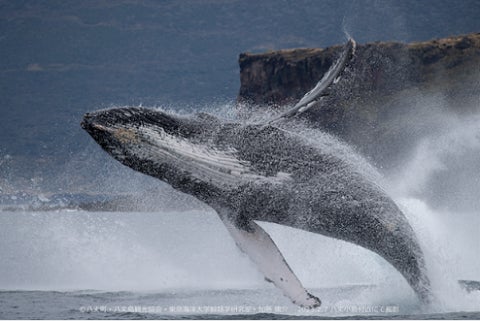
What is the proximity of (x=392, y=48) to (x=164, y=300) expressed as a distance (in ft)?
255

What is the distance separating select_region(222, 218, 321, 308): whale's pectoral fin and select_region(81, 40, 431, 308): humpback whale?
0.01 meters

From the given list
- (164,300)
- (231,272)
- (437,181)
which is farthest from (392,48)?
(164,300)

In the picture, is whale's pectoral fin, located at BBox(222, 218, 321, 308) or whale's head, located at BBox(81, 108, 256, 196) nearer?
whale's head, located at BBox(81, 108, 256, 196)

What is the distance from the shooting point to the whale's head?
9.48 meters

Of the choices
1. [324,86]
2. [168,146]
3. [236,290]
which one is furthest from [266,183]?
[236,290]

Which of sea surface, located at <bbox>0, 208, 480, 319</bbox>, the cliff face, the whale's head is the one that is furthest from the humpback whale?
the cliff face

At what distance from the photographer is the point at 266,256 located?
10297 millimetres

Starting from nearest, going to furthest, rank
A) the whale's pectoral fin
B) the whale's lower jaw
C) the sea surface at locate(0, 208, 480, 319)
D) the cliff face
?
the whale's lower jaw, the whale's pectoral fin, the sea surface at locate(0, 208, 480, 319), the cliff face

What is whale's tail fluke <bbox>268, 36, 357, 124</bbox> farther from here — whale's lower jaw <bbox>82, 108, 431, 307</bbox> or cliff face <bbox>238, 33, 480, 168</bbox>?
cliff face <bbox>238, 33, 480, 168</bbox>

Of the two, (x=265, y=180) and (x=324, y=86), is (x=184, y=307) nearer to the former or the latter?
(x=265, y=180)

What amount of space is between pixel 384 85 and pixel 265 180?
254ft

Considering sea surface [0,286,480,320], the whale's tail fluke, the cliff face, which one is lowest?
sea surface [0,286,480,320]

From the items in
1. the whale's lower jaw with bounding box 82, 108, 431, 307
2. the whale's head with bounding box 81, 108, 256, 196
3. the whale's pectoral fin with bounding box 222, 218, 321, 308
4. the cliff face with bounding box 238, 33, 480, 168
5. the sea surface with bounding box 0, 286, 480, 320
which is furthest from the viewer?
the cliff face with bounding box 238, 33, 480, 168

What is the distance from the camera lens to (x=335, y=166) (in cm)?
1094
